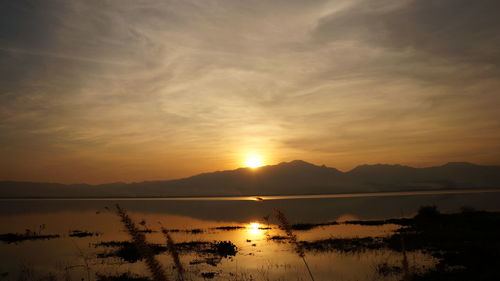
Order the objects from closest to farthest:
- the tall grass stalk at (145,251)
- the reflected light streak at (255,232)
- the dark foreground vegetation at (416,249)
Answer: the tall grass stalk at (145,251)
the dark foreground vegetation at (416,249)
the reflected light streak at (255,232)

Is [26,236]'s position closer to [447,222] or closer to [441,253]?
[441,253]

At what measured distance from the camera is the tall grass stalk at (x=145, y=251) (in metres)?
2.91

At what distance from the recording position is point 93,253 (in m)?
28.5

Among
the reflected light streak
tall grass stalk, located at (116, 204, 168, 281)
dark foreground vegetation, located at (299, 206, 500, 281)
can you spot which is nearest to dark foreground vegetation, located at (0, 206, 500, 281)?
dark foreground vegetation, located at (299, 206, 500, 281)

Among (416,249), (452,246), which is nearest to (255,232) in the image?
(416,249)

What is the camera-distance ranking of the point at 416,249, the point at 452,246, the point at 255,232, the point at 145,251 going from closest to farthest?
the point at 145,251 → the point at 416,249 → the point at 452,246 → the point at 255,232

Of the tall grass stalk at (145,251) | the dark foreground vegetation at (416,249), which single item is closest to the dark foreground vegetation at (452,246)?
the dark foreground vegetation at (416,249)

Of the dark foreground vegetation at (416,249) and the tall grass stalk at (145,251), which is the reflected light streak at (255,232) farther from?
the tall grass stalk at (145,251)

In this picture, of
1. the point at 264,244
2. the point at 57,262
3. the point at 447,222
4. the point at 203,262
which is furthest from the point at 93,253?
the point at 447,222

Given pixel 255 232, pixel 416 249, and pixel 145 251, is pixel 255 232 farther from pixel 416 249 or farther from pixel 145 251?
pixel 145 251

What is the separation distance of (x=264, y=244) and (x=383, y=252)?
1048 cm

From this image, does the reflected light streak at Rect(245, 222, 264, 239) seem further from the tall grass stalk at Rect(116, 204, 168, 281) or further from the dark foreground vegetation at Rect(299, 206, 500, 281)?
the tall grass stalk at Rect(116, 204, 168, 281)

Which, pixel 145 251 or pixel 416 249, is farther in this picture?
pixel 416 249

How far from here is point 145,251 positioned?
3029 mm
